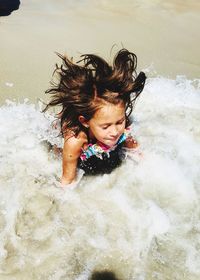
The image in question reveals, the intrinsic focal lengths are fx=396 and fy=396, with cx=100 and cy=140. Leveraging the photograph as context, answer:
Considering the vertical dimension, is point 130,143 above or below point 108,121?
below

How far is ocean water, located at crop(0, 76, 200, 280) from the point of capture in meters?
2.82

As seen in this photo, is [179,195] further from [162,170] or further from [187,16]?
[187,16]

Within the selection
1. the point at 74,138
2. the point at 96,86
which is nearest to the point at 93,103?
the point at 96,86

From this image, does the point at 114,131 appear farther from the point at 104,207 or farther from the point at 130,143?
the point at 130,143

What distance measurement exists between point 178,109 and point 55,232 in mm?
2342

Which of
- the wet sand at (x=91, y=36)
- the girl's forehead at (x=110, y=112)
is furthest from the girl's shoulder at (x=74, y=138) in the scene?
the wet sand at (x=91, y=36)

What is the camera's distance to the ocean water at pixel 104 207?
9.25 ft

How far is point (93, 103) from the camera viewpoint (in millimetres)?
3006

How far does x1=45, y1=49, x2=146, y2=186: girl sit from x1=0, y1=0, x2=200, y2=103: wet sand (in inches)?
55.3

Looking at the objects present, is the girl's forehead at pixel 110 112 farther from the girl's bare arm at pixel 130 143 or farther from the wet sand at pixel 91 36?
the wet sand at pixel 91 36

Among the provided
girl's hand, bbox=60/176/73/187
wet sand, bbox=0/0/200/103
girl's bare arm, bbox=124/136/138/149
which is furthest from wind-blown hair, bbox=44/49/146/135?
wet sand, bbox=0/0/200/103

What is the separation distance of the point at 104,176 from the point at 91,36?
9.02 feet

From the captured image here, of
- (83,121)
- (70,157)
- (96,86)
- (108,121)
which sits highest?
(96,86)

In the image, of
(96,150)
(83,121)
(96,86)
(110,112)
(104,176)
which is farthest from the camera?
(104,176)
